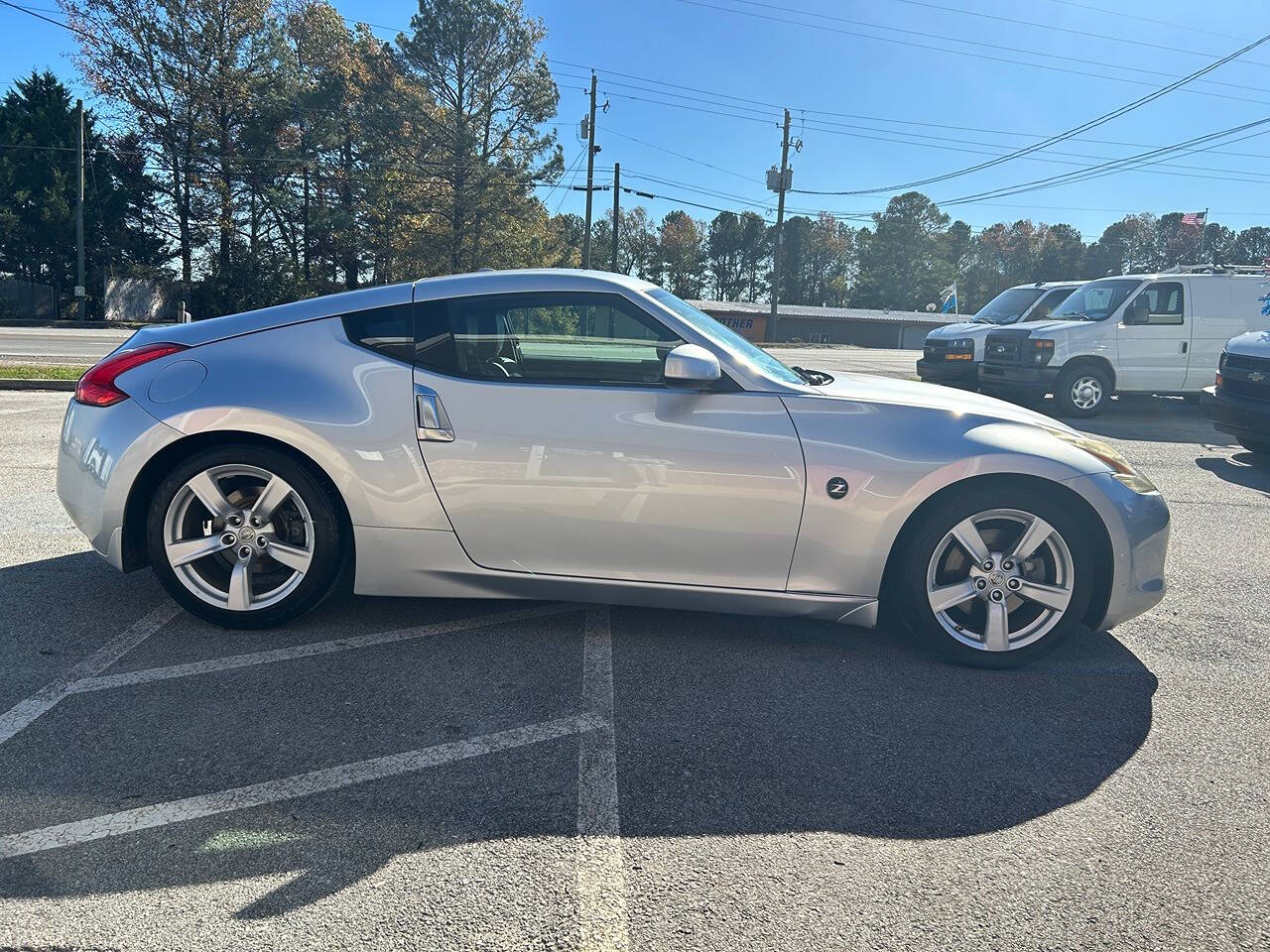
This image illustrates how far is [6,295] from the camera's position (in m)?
34.4

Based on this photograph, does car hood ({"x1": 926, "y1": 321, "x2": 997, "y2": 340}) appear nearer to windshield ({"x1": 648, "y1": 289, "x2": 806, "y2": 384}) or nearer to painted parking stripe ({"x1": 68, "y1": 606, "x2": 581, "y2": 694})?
windshield ({"x1": 648, "y1": 289, "x2": 806, "y2": 384})

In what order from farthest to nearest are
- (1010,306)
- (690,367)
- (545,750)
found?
(1010,306), (690,367), (545,750)

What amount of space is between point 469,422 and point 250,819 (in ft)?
5.39

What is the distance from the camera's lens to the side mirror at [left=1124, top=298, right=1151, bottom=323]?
1219 cm

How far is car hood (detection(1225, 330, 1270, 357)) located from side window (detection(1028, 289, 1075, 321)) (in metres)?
5.14

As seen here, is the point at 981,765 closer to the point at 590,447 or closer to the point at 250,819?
the point at 590,447

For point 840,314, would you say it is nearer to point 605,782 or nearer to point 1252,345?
point 1252,345

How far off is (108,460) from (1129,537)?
419 centimetres

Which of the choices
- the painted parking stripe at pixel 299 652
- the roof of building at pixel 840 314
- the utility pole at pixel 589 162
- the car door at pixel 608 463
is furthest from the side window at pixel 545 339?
the roof of building at pixel 840 314

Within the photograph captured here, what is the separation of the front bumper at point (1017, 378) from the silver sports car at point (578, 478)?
9.42 metres

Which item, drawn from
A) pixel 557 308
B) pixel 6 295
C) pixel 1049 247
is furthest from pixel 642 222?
pixel 557 308

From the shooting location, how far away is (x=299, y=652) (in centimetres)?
338

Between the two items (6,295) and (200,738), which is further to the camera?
(6,295)

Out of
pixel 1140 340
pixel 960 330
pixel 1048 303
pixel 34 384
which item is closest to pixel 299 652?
pixel 34 384
